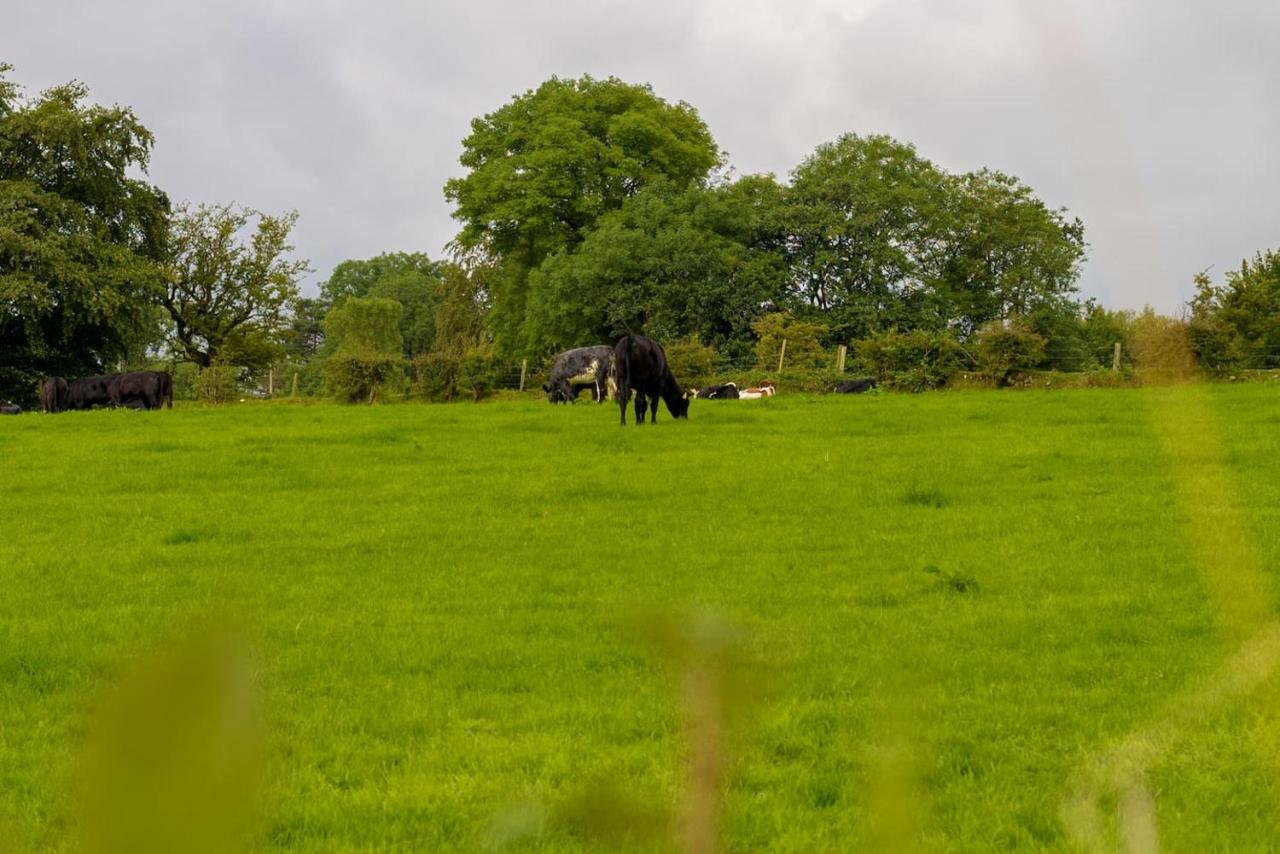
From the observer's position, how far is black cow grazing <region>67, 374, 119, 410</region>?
3169 cm

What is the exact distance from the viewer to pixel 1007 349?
2986cm

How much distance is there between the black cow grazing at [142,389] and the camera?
102 ft

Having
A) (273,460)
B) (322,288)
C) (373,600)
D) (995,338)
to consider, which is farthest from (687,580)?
(322,288)

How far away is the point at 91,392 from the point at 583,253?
882 inches

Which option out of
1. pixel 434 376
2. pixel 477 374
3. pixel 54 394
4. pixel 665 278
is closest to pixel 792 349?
pixel 665 278

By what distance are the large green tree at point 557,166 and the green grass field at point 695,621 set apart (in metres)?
36.4

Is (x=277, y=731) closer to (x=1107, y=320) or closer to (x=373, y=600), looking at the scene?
(x=373, y=600)

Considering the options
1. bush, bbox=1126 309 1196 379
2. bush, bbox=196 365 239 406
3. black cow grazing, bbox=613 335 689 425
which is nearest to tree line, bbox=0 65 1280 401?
bush, bbox=196 365 239 406

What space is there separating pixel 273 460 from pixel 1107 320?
16.6 m

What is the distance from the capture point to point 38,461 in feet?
56.5

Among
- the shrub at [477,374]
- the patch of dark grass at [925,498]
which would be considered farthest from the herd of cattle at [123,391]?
the patch of dark grass at [925,498]

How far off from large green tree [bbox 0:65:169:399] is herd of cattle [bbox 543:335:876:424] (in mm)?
17376

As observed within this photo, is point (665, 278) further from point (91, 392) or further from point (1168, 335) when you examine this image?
point (1168, 335)

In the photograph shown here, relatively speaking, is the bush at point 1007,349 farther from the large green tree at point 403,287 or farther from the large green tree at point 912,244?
the large green tree at point 403,287
